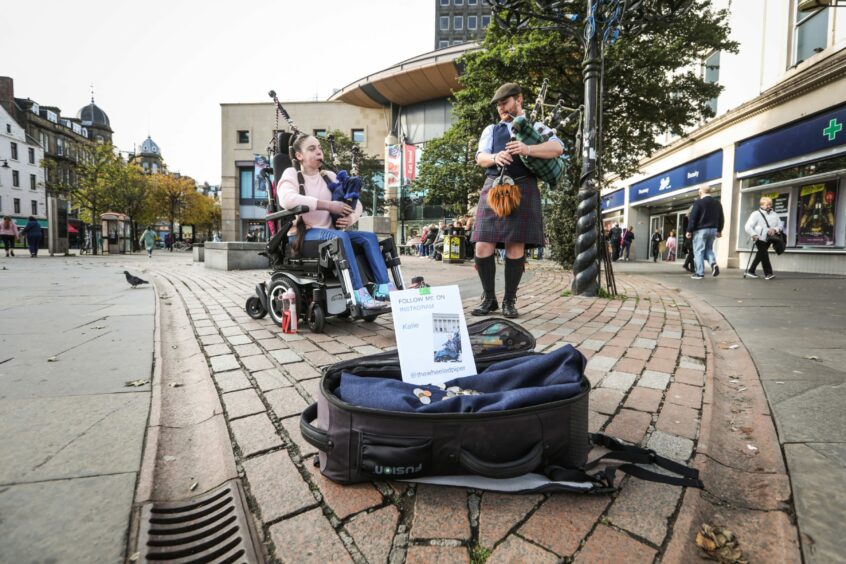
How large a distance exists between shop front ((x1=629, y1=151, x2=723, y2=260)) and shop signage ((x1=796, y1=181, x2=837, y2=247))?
3.25m

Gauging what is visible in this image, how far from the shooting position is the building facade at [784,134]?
10.9 metres

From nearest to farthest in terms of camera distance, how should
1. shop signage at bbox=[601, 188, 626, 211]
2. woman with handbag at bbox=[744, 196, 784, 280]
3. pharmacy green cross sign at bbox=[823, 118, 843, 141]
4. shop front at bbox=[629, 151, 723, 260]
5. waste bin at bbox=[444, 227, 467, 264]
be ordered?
woman with handbag at bbox=[744, 196, 784, 280] < pharmacy green cross sign at bbox=[823, 118, 843, 141] < waste bin at bbox=[444, 227, 467, 264] < shop front at bbox=[629, 151, 723, 260] < shop signage at bbox=[601, 188, 626, 211]

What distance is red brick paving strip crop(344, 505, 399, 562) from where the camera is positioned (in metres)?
1.11

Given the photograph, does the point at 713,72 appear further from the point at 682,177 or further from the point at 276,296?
the point at 276,296

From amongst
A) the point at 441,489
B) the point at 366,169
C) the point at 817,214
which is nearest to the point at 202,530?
the point at 441,489

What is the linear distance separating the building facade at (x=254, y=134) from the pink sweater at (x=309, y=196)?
39.2 metres

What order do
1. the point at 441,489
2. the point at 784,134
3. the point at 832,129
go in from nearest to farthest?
the point at 441,489
the point at 832,129
the point at 784,134

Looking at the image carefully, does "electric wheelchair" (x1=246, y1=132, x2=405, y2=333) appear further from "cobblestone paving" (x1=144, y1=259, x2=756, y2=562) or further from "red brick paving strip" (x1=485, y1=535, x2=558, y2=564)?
"red brick paving strip" (x1=485, y1=535, x2=558, y2=564)

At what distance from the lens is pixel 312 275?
3.77 meters

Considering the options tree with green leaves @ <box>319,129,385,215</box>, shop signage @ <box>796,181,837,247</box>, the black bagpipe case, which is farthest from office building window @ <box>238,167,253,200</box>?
the black bagpipe case

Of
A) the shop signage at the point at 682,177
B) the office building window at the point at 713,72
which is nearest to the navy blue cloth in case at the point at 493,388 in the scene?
the shop signage at the point at 682,177

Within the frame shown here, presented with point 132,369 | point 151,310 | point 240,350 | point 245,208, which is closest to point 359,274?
point 240,350

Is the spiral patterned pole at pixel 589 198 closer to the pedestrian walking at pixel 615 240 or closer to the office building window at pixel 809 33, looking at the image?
the office building window at pixel 809 33

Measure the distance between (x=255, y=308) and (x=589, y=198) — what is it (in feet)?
14.2
